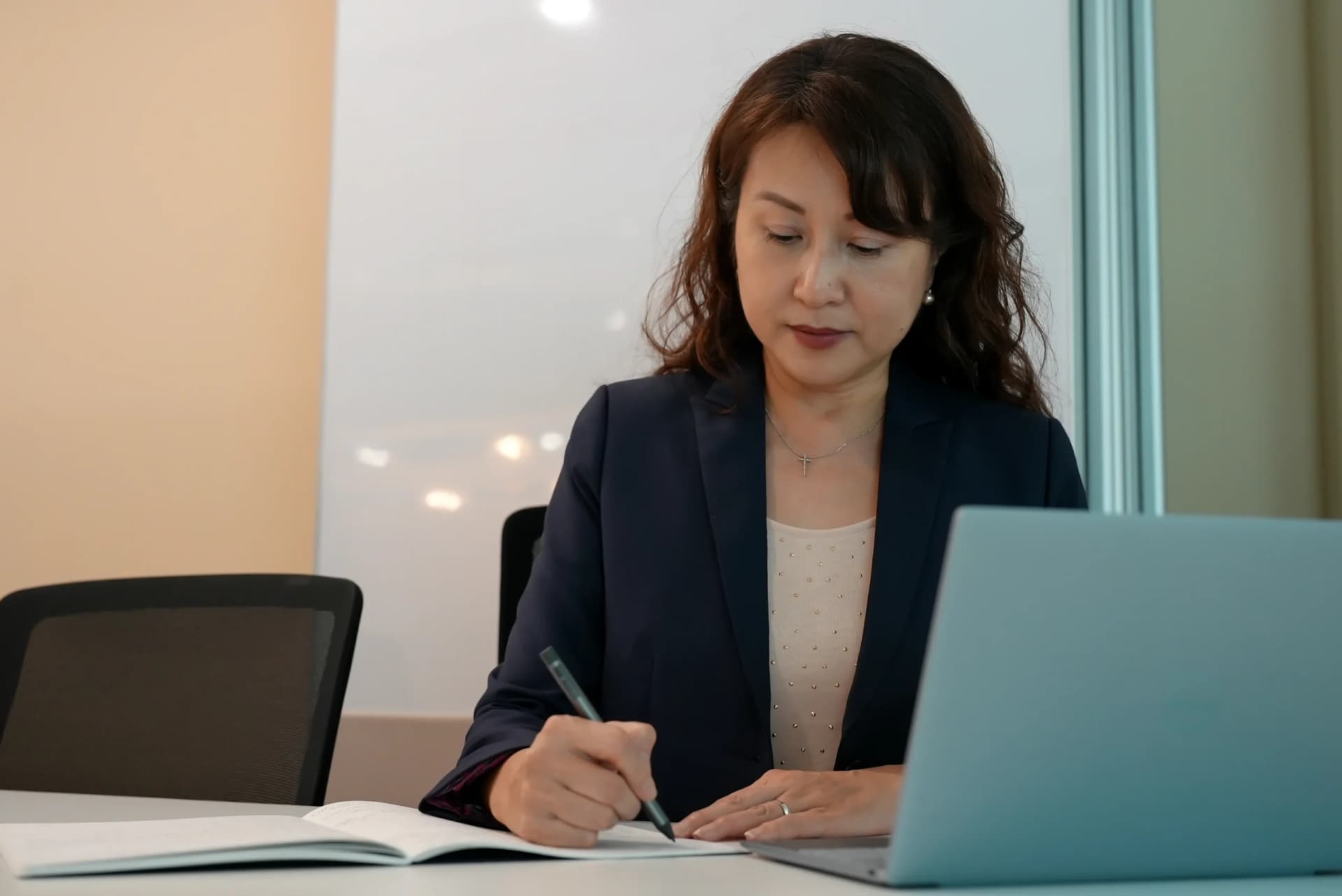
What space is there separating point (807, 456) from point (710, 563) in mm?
203

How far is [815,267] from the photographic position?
4.56ft

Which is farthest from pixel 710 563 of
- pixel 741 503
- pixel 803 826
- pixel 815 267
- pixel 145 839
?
pixel 145 839

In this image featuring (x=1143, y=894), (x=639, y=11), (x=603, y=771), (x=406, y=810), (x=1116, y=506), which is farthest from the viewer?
(x=639, y=11)

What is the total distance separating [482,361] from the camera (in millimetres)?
2492

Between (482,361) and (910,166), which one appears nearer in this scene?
(910,166)

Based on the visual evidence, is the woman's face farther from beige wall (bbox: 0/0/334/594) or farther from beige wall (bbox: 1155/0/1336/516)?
beige wall (bbox: 0/0/334/594)

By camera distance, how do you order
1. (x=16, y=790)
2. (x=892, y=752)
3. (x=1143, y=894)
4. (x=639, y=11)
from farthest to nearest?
(x=639, y=11), (x=16, y=790), (x=892, y=752), (x=1143, y=894)

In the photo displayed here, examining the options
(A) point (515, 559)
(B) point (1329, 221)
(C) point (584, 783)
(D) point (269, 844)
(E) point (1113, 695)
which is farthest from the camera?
(B) point (1329, 221)

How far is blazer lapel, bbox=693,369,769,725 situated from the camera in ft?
4.58

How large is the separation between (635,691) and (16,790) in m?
0.83

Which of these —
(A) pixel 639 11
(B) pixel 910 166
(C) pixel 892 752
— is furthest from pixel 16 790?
(A) pixel 639 11

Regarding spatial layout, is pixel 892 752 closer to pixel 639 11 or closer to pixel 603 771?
pixel 603 771

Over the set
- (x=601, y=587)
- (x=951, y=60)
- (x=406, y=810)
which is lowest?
(x=406, y=810)

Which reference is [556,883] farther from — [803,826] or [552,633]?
[552,633]
